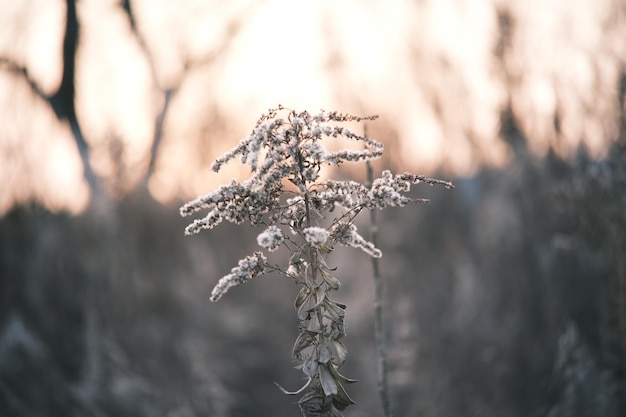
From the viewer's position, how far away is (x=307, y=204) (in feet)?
11.7

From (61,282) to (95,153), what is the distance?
280 cm

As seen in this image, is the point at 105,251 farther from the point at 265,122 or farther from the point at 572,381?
the point at 265,122

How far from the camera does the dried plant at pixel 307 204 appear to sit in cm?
343

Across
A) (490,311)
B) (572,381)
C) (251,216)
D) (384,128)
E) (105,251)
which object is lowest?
(251,216)

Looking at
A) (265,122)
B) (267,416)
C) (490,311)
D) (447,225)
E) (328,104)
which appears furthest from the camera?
(447,225)

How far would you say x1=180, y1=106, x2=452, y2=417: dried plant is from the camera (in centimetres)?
343

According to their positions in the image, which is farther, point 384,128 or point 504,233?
point 384,128

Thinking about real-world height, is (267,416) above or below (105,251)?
below

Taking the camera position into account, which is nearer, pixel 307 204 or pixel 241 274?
pixel 241 274

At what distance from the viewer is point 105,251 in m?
12.8

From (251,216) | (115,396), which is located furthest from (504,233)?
(251,216)

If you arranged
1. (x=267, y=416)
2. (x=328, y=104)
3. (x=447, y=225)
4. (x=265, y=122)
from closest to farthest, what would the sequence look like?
(x=265, y=122) → (x=267, y=416) → (x=328, y=104) → (x=447, y=225)

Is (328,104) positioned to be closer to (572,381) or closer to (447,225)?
(447,225)

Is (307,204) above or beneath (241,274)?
above
